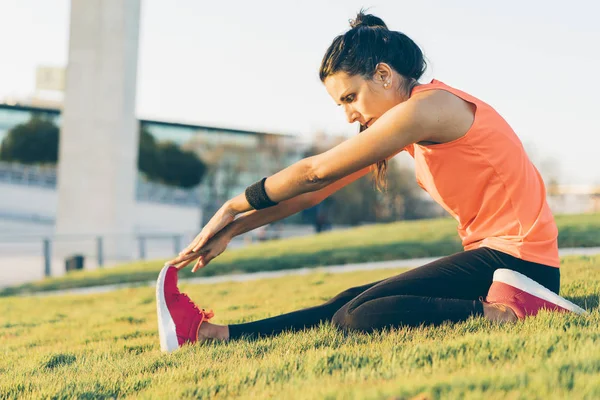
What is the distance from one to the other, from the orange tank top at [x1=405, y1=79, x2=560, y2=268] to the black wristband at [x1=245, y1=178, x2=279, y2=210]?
0.81 metres

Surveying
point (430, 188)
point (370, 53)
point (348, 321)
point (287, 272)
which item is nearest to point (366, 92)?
point (370, 53)

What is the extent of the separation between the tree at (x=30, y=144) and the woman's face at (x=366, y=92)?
37.9m

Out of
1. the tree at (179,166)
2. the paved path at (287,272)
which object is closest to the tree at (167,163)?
the tree at (179,166)

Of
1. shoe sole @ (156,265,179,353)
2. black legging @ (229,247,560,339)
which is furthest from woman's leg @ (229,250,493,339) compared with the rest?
shoe sole @ (156,265,179,353)

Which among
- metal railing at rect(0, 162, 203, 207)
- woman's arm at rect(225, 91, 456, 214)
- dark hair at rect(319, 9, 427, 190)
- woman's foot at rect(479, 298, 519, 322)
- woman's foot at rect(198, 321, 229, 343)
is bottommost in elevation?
woman's foot at rect(198, 321, 229, 343)

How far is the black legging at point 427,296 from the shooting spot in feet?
10.6

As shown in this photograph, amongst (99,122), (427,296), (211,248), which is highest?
(99,122)

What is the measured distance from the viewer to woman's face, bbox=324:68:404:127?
3223 millimetres

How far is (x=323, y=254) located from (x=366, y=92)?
997 centimetres

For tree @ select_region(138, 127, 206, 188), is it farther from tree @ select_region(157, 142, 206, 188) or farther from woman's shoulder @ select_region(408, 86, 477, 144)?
woman's shoulder @ select_region(408, 86, 477, 144)

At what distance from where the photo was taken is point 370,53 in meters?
3.19

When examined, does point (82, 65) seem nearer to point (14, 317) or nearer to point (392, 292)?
point (14, 317)

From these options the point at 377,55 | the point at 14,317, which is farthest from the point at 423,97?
the point at 14,317

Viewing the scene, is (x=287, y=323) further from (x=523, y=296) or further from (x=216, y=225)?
(x=523, y=296)
